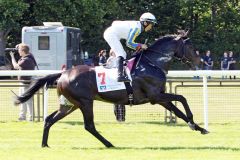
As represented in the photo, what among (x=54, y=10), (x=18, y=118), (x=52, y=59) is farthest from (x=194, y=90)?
(x=54, y=10)

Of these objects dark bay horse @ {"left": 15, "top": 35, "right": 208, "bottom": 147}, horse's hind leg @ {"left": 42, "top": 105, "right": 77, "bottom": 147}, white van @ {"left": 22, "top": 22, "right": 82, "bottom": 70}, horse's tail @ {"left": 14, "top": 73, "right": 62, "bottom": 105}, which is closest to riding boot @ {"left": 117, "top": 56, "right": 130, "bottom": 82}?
A: dark bay horse @ {"left": 15, "top": 35, "right": 208, "bottom": 147}

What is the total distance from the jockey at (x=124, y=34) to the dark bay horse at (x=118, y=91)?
11.1 inches

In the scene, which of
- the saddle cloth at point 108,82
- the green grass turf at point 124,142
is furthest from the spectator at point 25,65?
the saddle cloth at point 108,82

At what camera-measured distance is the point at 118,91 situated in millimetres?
11609

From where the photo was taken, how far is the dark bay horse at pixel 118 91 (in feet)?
37.7

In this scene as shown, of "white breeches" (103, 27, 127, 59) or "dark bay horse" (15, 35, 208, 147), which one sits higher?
"white breeches" (103, 27, 127, 59)

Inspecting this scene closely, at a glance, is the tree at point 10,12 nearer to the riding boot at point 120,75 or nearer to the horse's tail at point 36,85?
the horse's tail at point 36,85

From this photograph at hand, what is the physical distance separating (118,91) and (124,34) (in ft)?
2.97

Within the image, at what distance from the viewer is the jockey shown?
1138cm

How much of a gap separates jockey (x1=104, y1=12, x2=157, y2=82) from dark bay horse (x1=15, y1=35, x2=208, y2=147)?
283mm

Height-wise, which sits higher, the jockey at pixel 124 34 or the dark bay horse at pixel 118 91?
the jockey at pixel 124 34

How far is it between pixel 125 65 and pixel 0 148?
234 cm

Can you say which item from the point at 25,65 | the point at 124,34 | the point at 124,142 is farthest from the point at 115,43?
the point at 25,65

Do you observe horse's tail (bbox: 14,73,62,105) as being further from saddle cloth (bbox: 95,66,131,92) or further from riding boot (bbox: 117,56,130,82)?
riding boot (bbox: 117,56,130,82)
